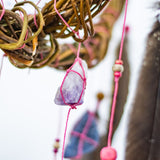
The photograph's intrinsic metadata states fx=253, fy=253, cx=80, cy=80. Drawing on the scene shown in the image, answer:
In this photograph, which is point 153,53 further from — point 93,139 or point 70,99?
point 70,99

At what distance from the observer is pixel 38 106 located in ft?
2.85

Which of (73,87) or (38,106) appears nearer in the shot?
(73,87)

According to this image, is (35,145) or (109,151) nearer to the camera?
(109,151)

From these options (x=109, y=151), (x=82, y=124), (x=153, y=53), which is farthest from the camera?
(x=82, y=124)

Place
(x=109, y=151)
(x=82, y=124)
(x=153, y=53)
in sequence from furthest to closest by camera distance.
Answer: (x=82, y=124), (x=153, y=53), (x=109, y=151)

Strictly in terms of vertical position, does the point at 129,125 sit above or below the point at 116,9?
below

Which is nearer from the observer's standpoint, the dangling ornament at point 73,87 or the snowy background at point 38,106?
the dangling ornament at point 73,87

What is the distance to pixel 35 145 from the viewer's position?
0.87 meters

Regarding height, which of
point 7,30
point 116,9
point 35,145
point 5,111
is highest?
point 116,9

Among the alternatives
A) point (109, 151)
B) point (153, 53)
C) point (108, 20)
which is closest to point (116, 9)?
point (108, 20)

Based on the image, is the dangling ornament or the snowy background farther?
the snowy background

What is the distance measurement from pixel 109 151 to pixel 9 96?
57cm

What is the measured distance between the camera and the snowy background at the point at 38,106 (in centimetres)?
83

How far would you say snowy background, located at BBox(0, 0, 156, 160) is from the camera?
831mm
